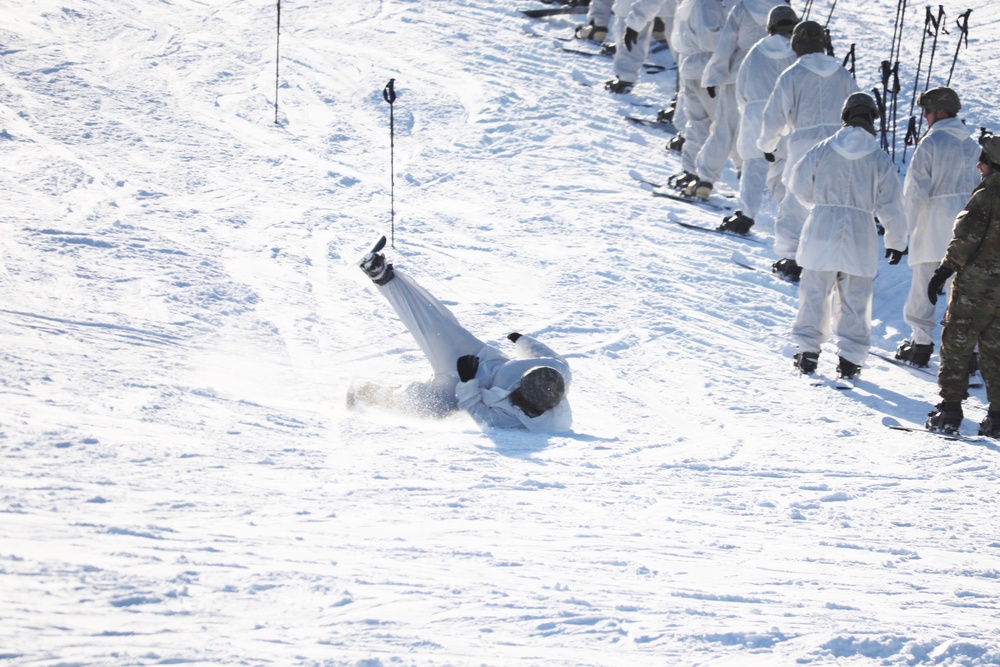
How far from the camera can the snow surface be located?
13.1 ft

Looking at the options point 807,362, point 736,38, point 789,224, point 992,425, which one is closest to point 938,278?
point 992,425

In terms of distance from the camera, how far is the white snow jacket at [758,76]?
31.2ft

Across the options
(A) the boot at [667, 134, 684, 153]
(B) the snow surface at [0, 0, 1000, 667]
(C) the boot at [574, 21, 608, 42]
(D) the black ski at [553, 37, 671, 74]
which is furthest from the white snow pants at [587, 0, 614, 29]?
(A) the boot at [667, 134, 684, 153]

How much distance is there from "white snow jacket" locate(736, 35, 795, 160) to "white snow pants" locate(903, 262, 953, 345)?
203 centimetres

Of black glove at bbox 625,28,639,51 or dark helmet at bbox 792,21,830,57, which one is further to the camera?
black glove at bbox 625,28,639,51

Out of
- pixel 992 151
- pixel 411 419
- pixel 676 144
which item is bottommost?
pixel 411 419

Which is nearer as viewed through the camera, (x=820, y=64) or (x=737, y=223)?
(x=820, y=64)

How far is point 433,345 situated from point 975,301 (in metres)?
3.06

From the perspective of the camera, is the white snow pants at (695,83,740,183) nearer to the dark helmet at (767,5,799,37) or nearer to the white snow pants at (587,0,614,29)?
the dark helmet at (767,5,799,37)

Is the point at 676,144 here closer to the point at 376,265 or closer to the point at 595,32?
the point at 595,32

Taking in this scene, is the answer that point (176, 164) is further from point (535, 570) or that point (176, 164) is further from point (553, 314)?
point (535, 570)

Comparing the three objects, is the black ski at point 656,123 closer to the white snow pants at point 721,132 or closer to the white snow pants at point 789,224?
the white snow pants at point 721,132

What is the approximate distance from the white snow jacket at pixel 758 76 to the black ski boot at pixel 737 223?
0.80 metres

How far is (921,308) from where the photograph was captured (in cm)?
809
